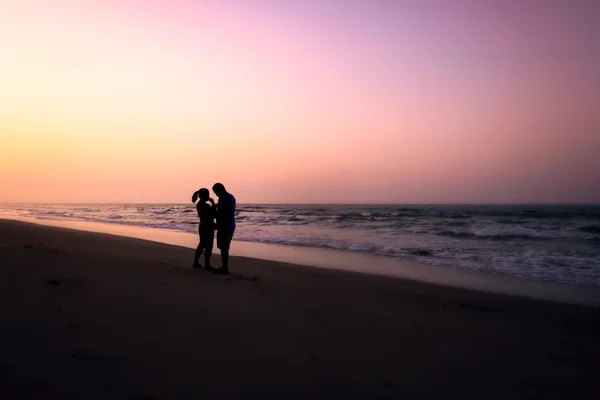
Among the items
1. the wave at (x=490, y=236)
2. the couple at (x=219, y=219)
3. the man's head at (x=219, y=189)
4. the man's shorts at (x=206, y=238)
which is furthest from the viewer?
the wave at (x=490, y=236)

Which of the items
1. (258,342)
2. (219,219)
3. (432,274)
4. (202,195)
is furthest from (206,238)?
(432,274)

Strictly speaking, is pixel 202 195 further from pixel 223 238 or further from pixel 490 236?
pixel 490 236

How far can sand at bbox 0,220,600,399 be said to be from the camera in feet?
9.23

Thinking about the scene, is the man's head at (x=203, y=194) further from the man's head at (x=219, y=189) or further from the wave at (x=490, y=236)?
the wave at (x=490, y=236)

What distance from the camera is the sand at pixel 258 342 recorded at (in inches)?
111

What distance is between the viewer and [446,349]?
402 cm

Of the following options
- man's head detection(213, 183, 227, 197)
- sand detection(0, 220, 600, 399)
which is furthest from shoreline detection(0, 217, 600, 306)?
man's head detection(213, 183, 227, 197)

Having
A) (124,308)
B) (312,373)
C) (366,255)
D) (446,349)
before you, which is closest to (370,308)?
(446,349)

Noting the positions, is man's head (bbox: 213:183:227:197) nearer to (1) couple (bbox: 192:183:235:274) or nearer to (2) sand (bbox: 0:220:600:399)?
(1) couple (bbox: 192:183:235:274)

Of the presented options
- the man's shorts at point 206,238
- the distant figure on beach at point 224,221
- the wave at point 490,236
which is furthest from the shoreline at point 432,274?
the wave at point 490,236

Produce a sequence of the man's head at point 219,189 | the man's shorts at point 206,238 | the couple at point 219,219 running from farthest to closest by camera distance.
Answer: the man's shorts at point 206,238 → the couple at point 219,219 → the man's head at point 219,189

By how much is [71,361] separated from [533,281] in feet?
31.2

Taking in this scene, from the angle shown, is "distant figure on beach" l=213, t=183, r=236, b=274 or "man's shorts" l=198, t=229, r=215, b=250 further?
"man's shorts" l=198, t=229, r=215, b=250

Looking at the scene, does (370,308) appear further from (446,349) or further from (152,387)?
(152,387)
